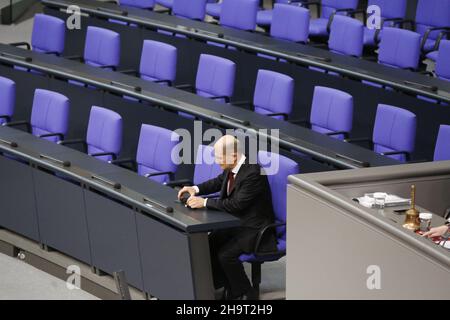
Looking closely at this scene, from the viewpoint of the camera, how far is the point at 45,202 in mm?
6355

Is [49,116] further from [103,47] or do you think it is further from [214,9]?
[214,9]

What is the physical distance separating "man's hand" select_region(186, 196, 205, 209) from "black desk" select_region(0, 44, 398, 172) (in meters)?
0.90

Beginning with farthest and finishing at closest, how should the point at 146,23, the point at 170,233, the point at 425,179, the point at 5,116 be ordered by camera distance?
the point at 146,23 → the point at 5,116 → the point at 170,233 → the point at 425,179

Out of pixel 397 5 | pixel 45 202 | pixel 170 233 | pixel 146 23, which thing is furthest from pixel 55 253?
pixel 397 5

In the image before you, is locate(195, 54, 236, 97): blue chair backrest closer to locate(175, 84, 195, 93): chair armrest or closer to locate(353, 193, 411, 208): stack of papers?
locate(175, 84, 195, 93): chair armrest

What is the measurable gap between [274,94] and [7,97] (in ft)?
6.45

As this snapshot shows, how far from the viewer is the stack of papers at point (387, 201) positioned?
179 inches

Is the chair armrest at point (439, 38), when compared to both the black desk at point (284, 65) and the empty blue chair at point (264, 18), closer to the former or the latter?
the black desk at point (284, 65)

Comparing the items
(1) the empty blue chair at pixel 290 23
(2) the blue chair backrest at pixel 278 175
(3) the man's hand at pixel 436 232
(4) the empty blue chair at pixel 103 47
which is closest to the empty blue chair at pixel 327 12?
(1) the empty blue chair at pixel 290 23

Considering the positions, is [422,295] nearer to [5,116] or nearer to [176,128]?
[176,128]

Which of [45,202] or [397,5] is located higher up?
[397,5]

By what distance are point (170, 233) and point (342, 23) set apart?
11.7 ft

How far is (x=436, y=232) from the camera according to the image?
428cm

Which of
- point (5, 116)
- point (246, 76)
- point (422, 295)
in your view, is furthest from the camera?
point (246, 76)
